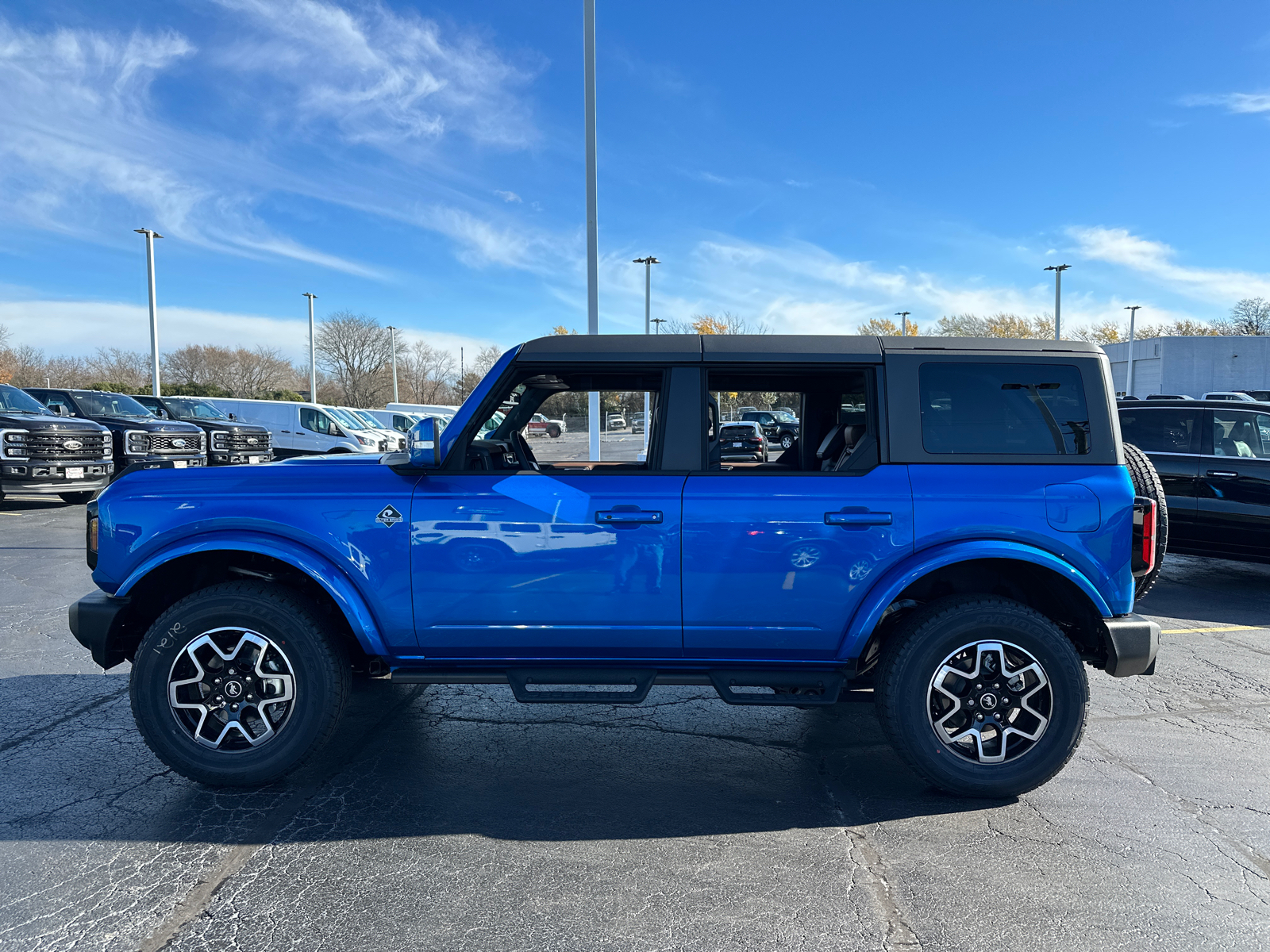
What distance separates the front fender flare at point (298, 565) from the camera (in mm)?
3391

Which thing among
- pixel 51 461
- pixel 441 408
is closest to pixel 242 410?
pixel 51 461

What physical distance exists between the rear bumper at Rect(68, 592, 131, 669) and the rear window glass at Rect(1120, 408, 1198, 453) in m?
Answer: 8.22

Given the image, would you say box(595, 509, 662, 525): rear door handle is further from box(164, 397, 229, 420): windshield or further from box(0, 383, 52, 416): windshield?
box(164, 397, 229, 420): windshield

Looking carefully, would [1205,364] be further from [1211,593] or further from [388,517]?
[388,517]

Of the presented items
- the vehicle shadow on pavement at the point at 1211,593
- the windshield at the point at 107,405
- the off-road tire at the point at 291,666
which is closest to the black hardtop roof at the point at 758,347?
the off-road tire at the point at 291,666

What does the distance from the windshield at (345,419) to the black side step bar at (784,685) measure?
2158 cm

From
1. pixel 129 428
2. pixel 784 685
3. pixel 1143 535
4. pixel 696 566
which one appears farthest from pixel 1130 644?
pixel 129 428

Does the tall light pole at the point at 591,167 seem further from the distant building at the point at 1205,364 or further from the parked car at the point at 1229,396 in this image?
the distant building at the point at 1205,364

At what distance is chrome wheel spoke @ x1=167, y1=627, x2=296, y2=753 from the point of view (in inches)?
135

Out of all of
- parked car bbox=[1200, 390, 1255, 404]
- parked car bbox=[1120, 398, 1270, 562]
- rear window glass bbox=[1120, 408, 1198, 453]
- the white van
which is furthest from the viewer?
the white van

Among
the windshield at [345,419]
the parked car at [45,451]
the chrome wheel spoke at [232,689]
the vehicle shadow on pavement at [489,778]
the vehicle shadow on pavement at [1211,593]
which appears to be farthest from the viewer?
the windshield at [345,419]

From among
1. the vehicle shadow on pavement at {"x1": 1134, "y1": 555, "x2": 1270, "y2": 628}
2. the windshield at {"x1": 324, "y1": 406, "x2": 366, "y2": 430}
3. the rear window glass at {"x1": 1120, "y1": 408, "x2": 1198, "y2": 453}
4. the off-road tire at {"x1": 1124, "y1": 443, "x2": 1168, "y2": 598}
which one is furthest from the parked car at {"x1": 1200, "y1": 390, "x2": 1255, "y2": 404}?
the windshield at {"x1": 324, "y1": 406, "x2": 366, "y2": 430}

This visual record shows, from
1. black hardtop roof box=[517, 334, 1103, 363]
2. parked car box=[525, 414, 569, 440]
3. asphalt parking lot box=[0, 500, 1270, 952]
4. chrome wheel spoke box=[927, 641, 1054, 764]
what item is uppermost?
black hardtop roof box=[517, 334, 1103, 363]

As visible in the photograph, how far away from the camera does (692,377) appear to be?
11.6 ft
